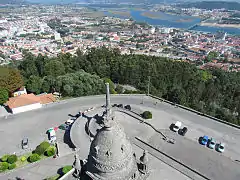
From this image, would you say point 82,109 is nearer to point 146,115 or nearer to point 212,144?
point 146,115

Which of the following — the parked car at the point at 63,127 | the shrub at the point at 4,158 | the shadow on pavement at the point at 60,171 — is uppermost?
the parked car at the point at 63,127

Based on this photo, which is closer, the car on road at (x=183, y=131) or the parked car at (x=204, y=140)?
the parked car at (x=204, y=140)

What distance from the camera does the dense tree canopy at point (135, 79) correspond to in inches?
1383

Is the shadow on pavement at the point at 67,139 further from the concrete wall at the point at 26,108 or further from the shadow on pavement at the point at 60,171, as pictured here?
the concrete wall at the point at 26,108

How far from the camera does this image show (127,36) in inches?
5620

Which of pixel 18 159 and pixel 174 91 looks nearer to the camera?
pixel 18 159

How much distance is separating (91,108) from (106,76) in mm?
15582

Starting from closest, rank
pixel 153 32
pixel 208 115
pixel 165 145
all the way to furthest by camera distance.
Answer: pixel 165 145 < pixel 208 115 < pixel 153 32

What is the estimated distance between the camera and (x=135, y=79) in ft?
144

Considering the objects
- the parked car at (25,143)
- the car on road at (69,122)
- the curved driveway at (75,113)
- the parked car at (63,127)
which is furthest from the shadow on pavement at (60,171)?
the car on road at (69,122)

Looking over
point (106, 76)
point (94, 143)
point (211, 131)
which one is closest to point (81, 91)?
point (106, 76)

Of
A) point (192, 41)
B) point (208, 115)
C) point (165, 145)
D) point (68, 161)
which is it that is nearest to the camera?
point (68, 161)

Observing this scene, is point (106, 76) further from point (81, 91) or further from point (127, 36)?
point (127, 36)

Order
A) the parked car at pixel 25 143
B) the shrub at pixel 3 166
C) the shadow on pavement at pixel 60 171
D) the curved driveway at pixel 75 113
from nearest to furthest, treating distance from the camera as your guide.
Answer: the shadow on pavement at pixel 60 171
the shrub at pixel 3 166
the parked car at pixel 25 143
the curved driveway at pixel 75 113
